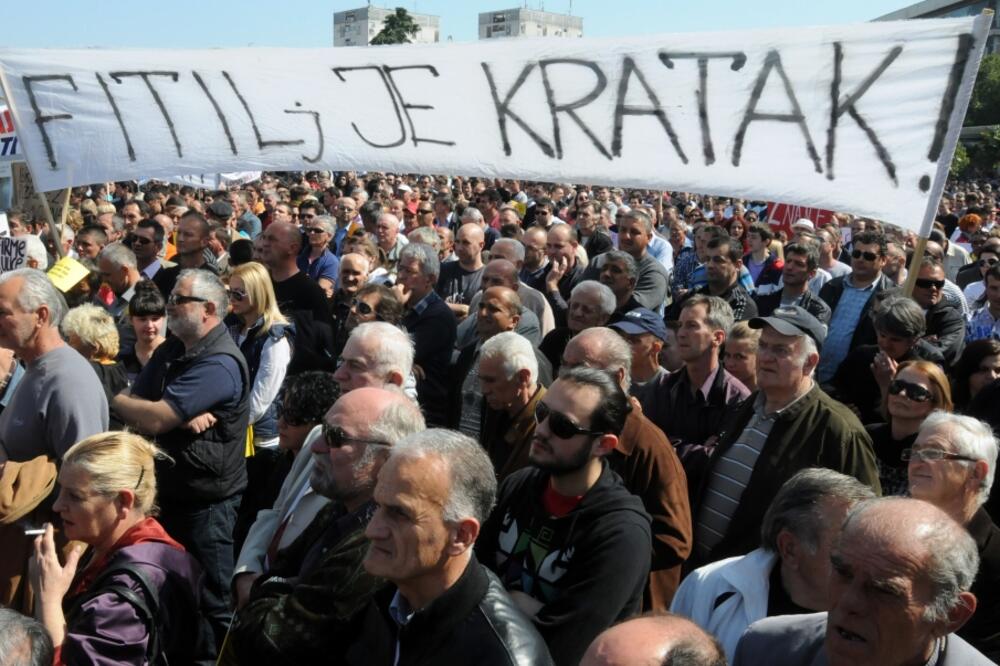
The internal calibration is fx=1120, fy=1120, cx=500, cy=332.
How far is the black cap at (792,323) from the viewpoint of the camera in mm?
4137

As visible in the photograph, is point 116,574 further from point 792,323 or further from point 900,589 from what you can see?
point 792,323

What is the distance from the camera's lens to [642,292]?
24.4 ft

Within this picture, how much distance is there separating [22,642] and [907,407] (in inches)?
128

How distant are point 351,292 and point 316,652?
181 inches

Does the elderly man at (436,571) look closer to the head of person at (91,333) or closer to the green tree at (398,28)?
the head of person at (91,333)

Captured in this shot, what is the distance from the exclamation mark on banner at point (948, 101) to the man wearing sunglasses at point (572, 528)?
5.70 feet

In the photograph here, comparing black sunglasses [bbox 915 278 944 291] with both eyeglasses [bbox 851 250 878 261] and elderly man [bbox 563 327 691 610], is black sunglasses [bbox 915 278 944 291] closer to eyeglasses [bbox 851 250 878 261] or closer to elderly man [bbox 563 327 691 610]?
eyeglasses [bbox 851 250 878 261]

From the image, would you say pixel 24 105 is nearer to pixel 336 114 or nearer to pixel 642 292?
pixel 336 114

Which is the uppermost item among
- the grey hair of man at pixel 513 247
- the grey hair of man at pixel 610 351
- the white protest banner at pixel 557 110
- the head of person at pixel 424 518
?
the white protest banner at pixel 557 110

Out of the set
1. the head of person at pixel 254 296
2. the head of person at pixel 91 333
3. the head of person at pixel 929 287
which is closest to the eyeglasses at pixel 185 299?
the head of person at pixel 91 333

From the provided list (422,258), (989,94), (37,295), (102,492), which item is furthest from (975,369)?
(989,94)

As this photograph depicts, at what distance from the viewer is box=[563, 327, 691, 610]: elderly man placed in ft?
12.2

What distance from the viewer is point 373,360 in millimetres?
4254

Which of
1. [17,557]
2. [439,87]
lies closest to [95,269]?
[439,87]
